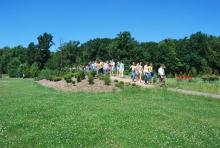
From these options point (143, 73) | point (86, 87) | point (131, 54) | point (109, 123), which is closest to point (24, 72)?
point (131, 54)

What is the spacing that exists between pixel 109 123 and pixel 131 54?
96142mm

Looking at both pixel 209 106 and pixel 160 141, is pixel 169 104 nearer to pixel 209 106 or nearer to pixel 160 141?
pixel 209 106

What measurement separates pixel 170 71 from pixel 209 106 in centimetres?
9094

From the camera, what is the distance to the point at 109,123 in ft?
67.2

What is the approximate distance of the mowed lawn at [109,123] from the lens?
17812 mm

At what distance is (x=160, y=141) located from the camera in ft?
59.0

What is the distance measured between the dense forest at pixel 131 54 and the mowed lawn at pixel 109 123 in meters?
70.3

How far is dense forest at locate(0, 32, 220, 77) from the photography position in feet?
378

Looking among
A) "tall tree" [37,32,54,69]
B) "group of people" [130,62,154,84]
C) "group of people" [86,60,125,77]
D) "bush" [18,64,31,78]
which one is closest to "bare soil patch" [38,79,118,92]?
"group of people" [130,62,154,84]

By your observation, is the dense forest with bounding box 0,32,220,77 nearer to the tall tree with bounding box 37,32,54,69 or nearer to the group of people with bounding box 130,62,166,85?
the tall tree with bounding box 37,32,54,69

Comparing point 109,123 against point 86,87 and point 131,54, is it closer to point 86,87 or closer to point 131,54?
point 86,87

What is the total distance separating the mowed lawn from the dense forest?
70.3 metres

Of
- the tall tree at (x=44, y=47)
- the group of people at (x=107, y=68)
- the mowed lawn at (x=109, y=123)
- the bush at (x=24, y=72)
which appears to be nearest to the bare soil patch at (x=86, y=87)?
the group of people at (x=107, y=68)

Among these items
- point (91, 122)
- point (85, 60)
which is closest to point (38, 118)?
point (91, 122)
